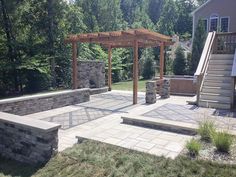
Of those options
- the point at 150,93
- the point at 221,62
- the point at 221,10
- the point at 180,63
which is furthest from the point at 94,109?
the point at 221,10

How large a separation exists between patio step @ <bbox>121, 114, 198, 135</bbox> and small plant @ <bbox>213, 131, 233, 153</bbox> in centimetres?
118

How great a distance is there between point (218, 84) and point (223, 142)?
5787 mm

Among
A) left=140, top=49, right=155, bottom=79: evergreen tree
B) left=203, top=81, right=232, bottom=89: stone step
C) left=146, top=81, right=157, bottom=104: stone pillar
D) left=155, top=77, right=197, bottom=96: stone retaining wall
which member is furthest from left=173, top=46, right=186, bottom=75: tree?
left=146, top=81, right=157, bottom=104: stone pillar

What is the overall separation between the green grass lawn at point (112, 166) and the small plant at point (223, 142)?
54 cm

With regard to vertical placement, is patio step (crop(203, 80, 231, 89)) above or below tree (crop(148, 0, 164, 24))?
below

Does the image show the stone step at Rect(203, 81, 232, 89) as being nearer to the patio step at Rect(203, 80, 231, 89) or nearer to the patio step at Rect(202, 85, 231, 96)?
the patio step at Rect(203, 80, 231, 89)

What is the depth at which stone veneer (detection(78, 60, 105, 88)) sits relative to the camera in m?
13.6

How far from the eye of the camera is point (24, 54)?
14.2 m

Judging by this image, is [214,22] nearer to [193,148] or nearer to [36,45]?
[36,45]

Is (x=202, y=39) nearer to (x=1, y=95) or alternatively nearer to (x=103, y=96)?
(x=103, y=96)

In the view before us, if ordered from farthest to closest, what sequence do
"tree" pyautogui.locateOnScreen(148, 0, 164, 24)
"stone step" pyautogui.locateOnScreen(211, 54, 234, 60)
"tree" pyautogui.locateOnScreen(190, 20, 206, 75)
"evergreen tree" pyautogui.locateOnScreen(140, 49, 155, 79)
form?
"tree" pyautogui.locateOnScreen(148, 0, 164, 24) < "evergreen tree" pyautogui.locateOnScreen(140, 49, 155, 79) < "tree" pyautogui.locateOnScreen(190, 20, 206, 75) < "stone step" pyautogui.locateOnScreen(211, 54, 234, 60)

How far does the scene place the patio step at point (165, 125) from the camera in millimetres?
6080

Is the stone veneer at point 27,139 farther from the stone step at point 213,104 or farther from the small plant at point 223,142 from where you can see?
the stone step at point 213,104

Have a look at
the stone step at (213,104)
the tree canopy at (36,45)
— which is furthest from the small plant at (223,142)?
the tree canopy at (36,45)
